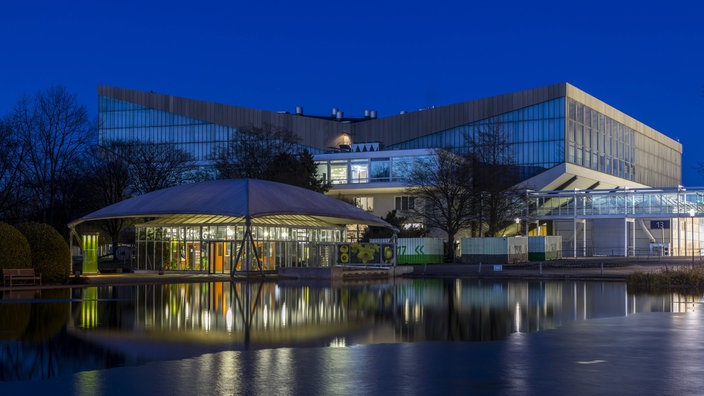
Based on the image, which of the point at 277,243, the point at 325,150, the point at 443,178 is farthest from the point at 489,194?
the point at 325,150

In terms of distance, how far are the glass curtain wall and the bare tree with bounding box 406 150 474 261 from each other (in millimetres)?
14373

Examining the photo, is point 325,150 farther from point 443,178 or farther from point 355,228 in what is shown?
point 443,178

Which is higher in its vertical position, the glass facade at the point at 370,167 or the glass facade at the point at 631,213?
the glass facade at the point at 370,167

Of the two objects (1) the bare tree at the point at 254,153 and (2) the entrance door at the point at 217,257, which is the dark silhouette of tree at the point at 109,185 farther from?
(2) the entrance door at the point at 217,257

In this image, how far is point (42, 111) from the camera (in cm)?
6556

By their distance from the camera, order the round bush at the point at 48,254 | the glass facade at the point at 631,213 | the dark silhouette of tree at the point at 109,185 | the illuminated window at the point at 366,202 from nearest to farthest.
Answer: the round bush at the point at 48,254
the dark silhouette of tree at the point at 109,185
the glass facade at the point at 631,213
the illuminated window at the point at 366,202

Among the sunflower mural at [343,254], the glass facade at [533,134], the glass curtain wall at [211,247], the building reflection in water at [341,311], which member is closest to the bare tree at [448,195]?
the glass curtain wall at [211,247]

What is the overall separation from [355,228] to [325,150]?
28.4 metres

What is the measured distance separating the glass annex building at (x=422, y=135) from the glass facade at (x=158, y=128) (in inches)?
5.6

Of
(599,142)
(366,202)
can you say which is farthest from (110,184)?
(599,142)

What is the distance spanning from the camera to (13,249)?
40.4 metres

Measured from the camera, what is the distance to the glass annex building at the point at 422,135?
93.8 meters

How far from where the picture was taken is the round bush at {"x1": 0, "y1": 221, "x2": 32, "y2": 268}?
132 ft

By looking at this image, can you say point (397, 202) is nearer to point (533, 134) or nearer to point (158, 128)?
point (533, 134)
